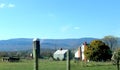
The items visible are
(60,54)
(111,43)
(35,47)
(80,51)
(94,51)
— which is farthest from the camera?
(111,43)

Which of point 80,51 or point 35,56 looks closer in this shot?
point 35,56

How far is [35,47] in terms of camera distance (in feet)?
24.6

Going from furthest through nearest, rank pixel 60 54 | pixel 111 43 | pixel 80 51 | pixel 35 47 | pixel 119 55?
pixel 111 43 → pixel 60 54 → pixel 80 51 → pixel 119 55 → pixel 35 47

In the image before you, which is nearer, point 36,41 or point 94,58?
point 36,41

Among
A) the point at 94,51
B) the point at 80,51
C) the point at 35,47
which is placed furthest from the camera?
the point at 80,51

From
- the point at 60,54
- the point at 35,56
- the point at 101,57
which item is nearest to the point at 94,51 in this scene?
the point at 101,57

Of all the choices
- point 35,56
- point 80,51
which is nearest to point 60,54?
point 80,51

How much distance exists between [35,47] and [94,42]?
301ft

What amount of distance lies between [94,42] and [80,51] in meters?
45.8

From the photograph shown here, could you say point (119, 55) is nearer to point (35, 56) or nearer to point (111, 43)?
point (35, 56)

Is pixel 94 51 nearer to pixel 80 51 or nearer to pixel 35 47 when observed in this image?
pixel 80 51

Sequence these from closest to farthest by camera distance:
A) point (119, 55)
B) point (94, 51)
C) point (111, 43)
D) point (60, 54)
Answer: point (119, 55) < point (94, 51) < point (60, 54) < point (111, 43)

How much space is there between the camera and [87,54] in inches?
3912

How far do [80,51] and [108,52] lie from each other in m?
46.1
